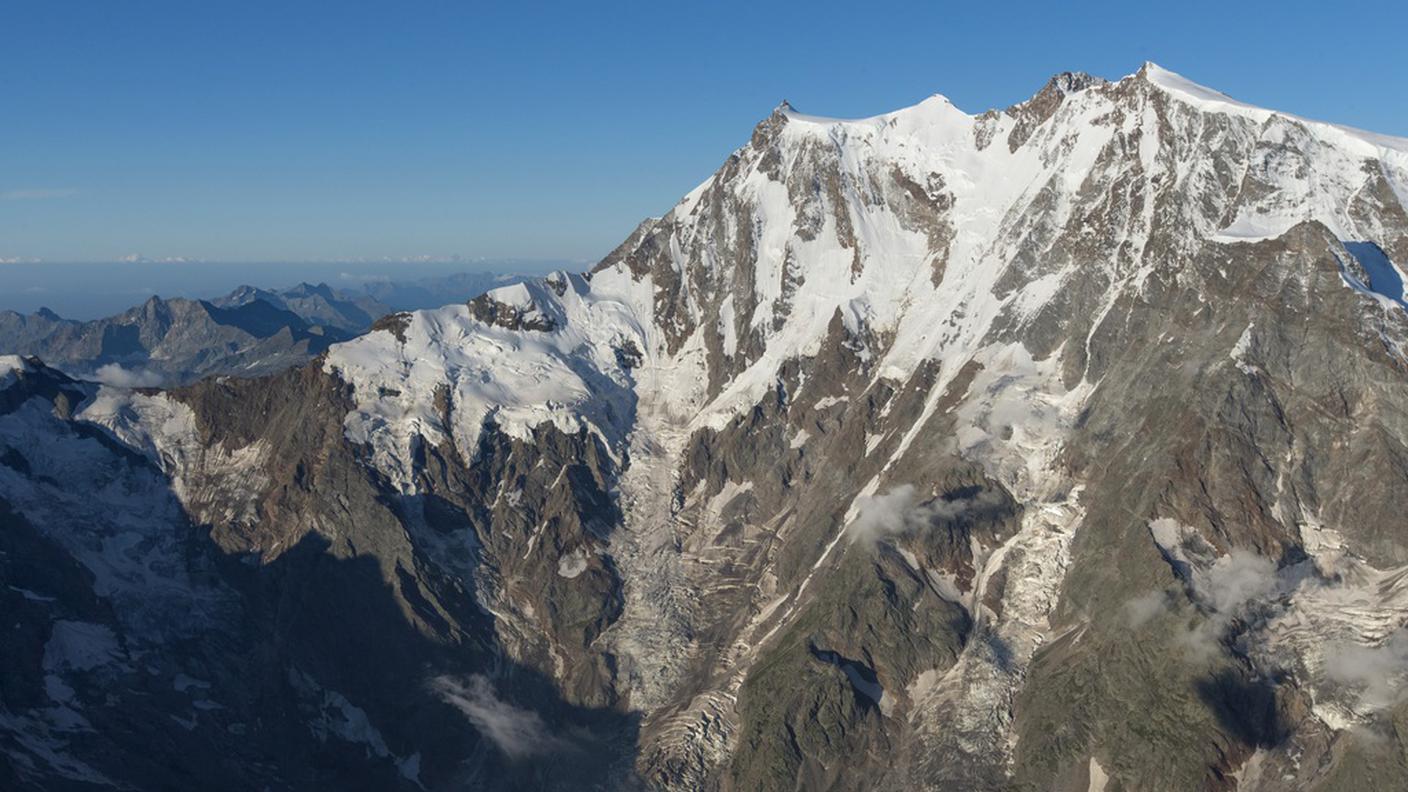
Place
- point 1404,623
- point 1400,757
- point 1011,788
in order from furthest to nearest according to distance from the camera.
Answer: point 1011,788, point 1404,623, point 1400,757

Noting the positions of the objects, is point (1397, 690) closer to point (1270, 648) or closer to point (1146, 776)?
point (1270, 648)

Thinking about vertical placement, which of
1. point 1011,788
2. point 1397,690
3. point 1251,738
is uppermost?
point 1397,690

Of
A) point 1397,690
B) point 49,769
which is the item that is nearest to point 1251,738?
point 1397,690

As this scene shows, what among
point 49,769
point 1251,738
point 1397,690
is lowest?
point 49,769

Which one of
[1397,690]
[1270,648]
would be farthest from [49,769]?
[1397,690]

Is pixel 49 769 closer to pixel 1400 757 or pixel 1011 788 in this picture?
pixel 1011 788

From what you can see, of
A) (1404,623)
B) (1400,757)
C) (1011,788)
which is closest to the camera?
(1400,757)

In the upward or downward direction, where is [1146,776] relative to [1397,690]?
downward

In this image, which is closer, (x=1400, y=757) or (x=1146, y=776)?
(x=1400, y=757)

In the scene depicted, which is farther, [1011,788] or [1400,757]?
[1011,788]

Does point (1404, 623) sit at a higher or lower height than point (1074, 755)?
higher
